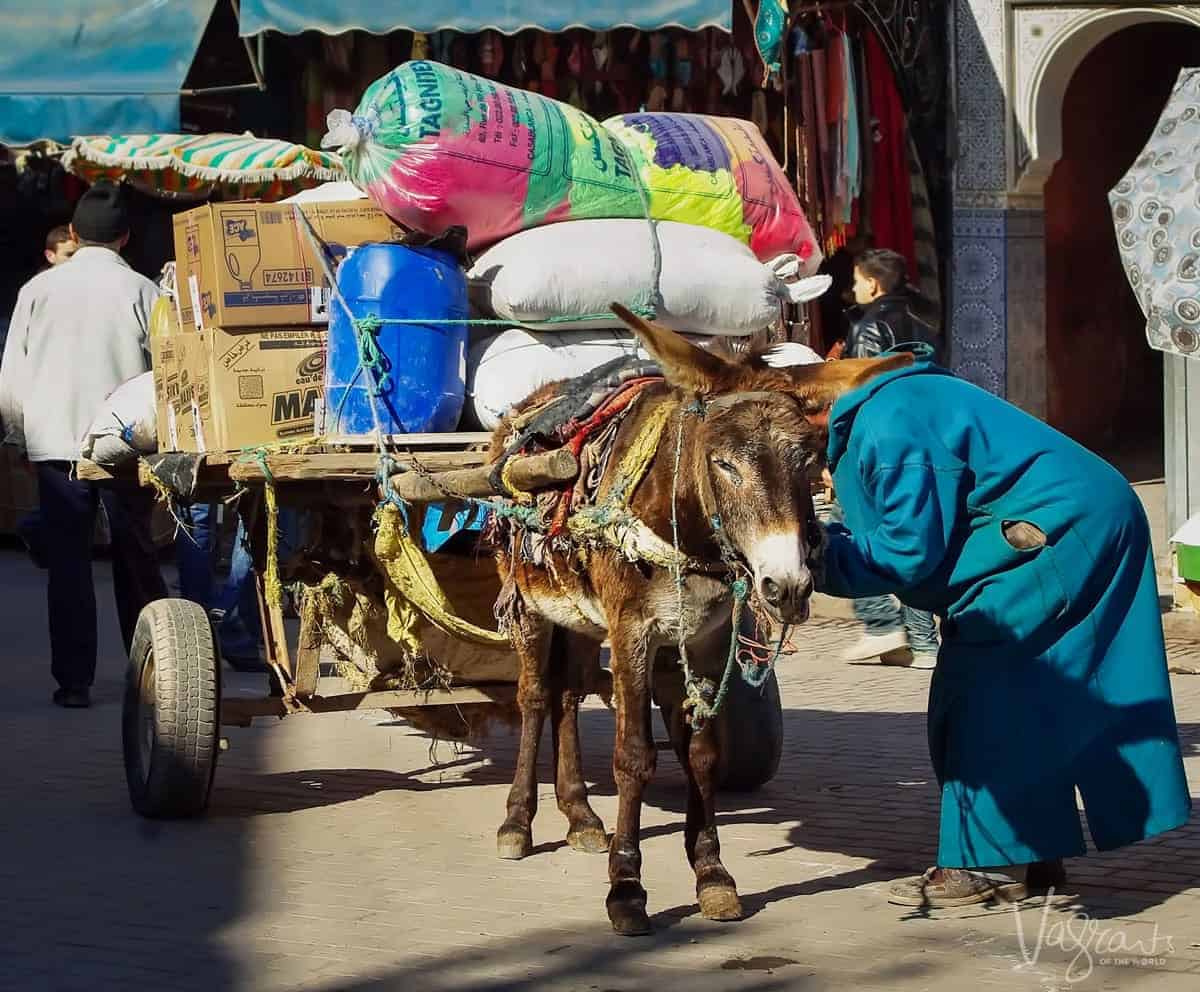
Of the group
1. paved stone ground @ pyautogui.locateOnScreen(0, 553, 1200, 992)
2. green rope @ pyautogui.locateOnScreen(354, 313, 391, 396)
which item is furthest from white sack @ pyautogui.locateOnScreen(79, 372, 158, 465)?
green rope @ pyautogui.locateOnScreen(354, 313, 391, 396)

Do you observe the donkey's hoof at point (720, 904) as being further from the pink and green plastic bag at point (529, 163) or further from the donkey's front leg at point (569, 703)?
the pink and green plastic bag at point (529, 163)

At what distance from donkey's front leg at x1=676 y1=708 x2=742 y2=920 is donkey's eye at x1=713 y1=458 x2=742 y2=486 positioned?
0.82m

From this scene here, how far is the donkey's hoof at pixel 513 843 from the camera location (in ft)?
18.5

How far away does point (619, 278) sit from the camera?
5.80m

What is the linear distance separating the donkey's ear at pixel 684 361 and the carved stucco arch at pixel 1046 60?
8676 millimetres

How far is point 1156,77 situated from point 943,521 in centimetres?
1291

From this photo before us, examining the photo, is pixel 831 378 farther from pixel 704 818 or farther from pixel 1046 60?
pixel 1046 60

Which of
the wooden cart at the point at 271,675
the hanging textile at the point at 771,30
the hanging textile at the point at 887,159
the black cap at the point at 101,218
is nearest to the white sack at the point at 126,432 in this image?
the wooden cart at the point at 271,675

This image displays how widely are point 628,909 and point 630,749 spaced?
0.40m

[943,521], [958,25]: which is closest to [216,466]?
[943,521]

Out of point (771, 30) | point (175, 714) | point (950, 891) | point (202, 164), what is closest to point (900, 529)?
point (950, 891)

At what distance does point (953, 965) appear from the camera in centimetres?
443

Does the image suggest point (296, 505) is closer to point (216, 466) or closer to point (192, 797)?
point (216, 466)

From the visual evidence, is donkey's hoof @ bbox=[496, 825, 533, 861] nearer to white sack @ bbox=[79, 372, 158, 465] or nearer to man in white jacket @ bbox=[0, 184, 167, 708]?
white sack @ bbox=[79, 372, 158, 465]
